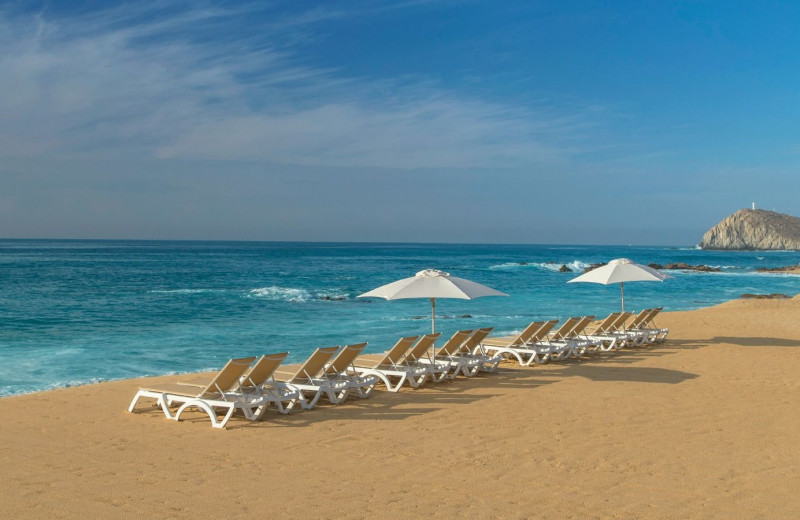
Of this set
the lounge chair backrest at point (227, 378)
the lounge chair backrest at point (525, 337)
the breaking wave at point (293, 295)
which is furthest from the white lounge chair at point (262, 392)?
the breaking wave at point (293, 295)

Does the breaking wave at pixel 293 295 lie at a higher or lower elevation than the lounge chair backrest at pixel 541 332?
lower

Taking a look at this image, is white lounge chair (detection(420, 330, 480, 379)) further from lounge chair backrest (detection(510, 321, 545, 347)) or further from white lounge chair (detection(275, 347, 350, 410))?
white lounge chair (detection(275, 347, 350, 410))

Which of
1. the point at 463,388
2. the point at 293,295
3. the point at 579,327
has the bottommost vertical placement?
the point at 293,295

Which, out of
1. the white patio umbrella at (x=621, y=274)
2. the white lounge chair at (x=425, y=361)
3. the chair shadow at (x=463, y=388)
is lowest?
the chair shadow at (x=463, y=388)

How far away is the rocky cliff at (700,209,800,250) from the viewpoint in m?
144

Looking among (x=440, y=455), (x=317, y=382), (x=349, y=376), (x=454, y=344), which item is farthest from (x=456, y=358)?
(x=440, y=455)

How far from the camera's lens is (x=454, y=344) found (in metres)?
10.4

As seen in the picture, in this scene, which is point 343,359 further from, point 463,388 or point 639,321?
point 639,321

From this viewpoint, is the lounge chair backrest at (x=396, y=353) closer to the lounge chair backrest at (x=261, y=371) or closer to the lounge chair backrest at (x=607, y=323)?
the lounge chair backrest at (x=261, y=371)

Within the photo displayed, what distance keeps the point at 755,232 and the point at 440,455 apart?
16060 cm

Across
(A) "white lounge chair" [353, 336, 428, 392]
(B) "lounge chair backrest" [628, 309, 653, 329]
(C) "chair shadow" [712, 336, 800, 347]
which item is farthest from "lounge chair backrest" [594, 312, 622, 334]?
(A) "white lounge chair" [353, 336, 428, 392]

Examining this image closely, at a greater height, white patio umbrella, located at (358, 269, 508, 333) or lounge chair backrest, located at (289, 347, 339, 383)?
white patio umbrella, located at (358, 269, 508, 333)

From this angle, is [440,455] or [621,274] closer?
[440,455]

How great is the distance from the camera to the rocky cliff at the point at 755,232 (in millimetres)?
143625
